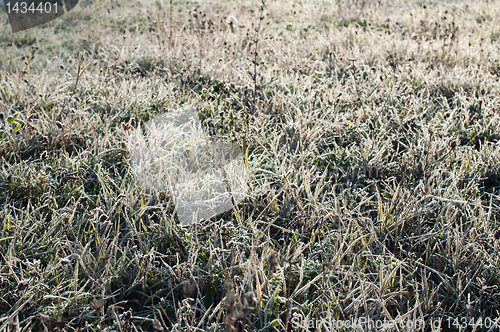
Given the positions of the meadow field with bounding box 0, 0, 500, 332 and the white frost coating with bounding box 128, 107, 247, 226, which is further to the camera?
the white frost coating with bounding box 128, 107, 247, 226

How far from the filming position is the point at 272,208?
2.30 metres

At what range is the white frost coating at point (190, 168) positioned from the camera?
7.41 ft

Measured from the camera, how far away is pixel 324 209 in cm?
213

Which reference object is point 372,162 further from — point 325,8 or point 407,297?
point 325,8

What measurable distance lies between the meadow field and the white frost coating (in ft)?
0.25

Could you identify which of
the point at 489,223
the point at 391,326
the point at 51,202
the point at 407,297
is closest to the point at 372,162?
the point at 489,223

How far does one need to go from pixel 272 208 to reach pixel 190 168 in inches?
27.4

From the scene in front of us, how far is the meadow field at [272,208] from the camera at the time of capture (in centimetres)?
169

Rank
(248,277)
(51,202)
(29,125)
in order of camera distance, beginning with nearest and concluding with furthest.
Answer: (248,277) < (51,202) < (29,125)

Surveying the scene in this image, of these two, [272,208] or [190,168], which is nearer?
[272,208]

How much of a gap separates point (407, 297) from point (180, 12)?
6.83m

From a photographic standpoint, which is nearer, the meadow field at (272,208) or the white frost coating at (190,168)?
the meadow field at (272,208)

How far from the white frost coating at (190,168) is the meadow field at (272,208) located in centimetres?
8

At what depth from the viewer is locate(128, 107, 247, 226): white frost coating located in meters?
2.26
